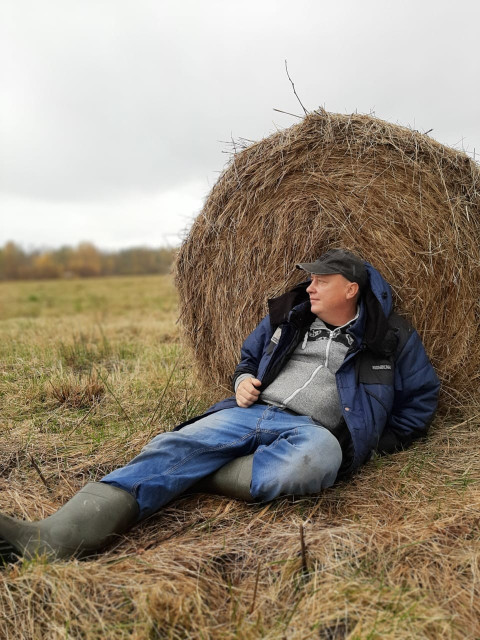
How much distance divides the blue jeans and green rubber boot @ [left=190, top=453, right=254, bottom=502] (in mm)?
44

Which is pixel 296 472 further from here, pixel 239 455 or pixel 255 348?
pixel 255 348

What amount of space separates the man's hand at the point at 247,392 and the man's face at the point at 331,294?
554mm

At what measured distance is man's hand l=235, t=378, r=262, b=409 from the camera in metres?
3.40

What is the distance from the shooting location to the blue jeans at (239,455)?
2840 millimetres

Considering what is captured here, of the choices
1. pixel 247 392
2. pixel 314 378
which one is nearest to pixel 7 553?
pixel 247 392

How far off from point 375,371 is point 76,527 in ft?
5.71

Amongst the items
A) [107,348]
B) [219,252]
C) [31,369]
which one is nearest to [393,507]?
[219,252]

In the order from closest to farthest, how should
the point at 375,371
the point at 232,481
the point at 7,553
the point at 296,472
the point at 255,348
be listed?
the point at 7,553 < the point at 296,472 < the point at 232,481 < the point at 375,371 < the point at 255,348

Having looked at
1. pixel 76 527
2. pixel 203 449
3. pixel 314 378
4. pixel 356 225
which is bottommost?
pixel 76 527

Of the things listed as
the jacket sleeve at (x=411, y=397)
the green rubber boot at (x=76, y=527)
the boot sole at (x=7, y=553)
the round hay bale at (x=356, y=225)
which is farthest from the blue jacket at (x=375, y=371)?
the boot sole at (x=7, y=553)

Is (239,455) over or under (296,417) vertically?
under

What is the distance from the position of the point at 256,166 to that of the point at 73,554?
104 inches

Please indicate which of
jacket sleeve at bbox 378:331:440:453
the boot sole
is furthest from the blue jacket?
the boot sole

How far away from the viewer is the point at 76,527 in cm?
253
